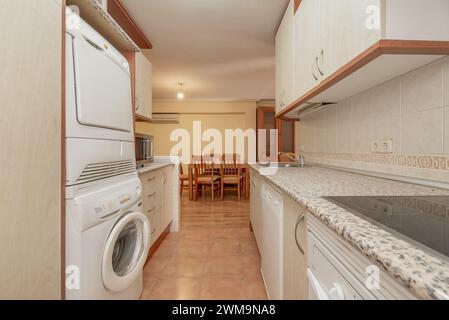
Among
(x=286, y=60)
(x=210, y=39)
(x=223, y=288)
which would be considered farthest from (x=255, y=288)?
(x=210, y=39)

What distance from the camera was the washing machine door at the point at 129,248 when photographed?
126 cm

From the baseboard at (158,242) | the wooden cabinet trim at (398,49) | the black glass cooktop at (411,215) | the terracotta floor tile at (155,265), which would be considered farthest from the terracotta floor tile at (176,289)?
the wooden cabinet trim at (398,49)

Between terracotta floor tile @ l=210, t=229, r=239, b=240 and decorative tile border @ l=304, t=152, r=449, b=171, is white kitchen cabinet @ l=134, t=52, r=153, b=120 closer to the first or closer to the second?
terracotta floor tile @ l=210, t=229, r=239, b=240

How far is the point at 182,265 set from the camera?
213 cm

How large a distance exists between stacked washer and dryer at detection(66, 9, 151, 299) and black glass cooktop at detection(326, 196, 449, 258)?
37.5 inches

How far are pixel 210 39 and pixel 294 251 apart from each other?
249cm

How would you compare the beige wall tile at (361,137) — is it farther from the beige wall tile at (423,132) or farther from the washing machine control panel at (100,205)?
the washing machine control panel at (100,205)

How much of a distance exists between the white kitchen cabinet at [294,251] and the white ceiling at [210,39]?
1.84 meters

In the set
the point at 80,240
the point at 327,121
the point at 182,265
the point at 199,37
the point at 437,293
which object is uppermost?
the point at 199,37

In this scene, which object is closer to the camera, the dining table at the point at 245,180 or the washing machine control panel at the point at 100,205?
the washing machine control panel at the point at 100,205
